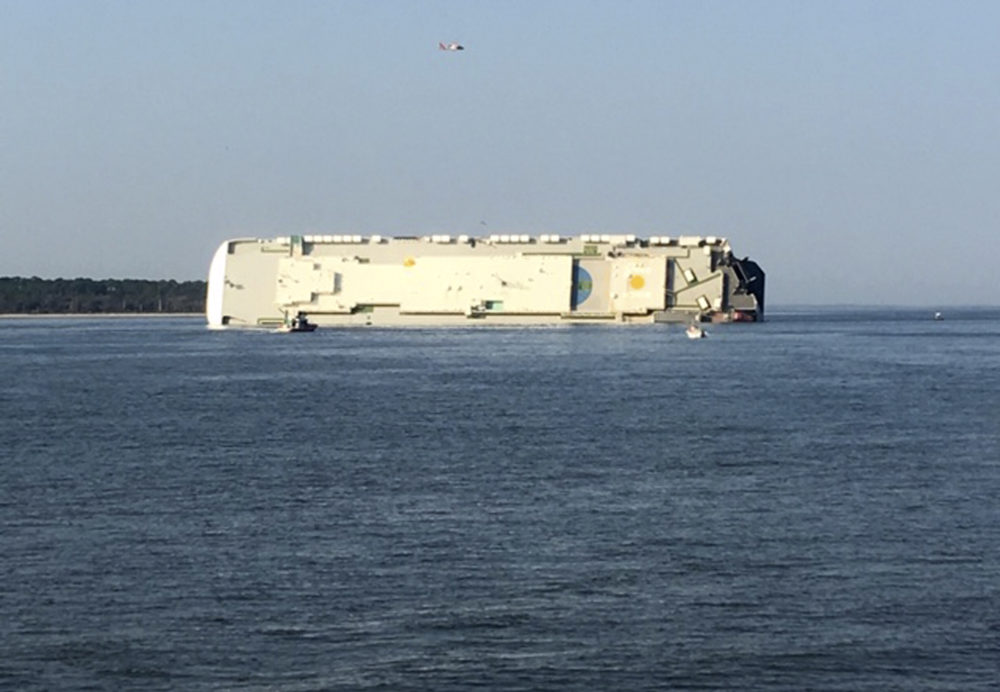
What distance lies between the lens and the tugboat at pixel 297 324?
329ft

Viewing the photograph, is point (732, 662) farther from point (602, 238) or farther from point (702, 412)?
point (602, 238)

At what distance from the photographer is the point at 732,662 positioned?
1570cm

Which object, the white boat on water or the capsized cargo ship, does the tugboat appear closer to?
the capsized cargo ship

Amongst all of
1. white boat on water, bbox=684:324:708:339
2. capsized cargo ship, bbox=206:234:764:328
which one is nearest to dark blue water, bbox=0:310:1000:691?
white boat on water, bbox=684:324:708:339

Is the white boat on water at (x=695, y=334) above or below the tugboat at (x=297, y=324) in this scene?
above

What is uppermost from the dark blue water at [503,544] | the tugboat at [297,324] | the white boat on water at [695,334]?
the white boat on water at [695,334]

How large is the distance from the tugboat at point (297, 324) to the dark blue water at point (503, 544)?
53.7 metres

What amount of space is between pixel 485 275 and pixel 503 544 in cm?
7707

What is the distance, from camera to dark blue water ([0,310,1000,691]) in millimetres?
15828

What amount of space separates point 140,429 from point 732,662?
25034 mm

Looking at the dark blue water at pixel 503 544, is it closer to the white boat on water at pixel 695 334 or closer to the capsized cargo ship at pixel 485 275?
the white boat on water at pixel 695 334

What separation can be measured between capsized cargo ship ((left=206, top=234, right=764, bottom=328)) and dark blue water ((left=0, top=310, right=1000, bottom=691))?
2021 inches

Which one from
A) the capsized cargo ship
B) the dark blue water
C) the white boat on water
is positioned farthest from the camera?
the capsized cargo ship

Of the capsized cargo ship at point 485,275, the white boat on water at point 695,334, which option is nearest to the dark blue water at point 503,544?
the white boat on water at point 695,334
